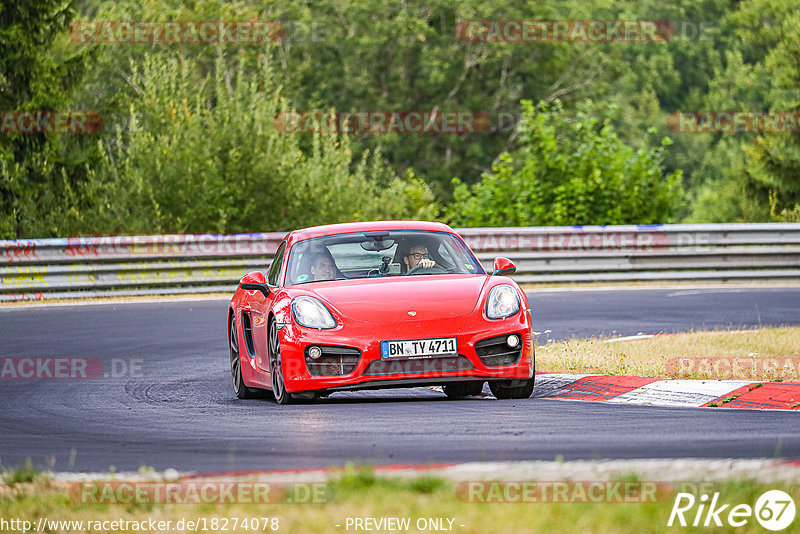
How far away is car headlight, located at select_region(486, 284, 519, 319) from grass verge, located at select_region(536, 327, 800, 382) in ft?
4.99

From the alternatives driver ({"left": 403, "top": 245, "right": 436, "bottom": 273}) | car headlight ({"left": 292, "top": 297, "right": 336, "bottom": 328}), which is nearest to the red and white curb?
driver ({"left": 403, "top": 245, "right": 436, "bottom": 273})

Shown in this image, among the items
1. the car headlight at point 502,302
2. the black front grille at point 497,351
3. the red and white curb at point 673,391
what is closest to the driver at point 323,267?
the car headlight at point 502,302

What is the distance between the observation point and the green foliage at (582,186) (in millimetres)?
28078

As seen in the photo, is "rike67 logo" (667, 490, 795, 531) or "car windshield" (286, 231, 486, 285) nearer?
"rike67 logo" (667, 490, 795, 531)

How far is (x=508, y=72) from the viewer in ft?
193

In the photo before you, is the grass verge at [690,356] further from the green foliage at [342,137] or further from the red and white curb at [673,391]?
the green foliage at [342,137]

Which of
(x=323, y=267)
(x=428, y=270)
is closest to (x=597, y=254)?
(x=428, y=270)

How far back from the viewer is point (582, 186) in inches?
1100

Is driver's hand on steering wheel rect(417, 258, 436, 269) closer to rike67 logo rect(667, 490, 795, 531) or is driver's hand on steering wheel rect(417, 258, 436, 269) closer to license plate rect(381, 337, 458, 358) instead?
license plate rect(381, 337, 458, 358)

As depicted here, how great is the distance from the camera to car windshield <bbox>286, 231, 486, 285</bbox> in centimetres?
1034

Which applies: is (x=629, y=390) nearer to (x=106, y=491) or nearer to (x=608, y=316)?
(x=106, y=491)

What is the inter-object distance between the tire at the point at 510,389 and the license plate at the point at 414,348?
64 centimetres

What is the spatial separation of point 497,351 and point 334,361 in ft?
3.62

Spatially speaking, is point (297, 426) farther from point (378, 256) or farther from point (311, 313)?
point (378, 256)
